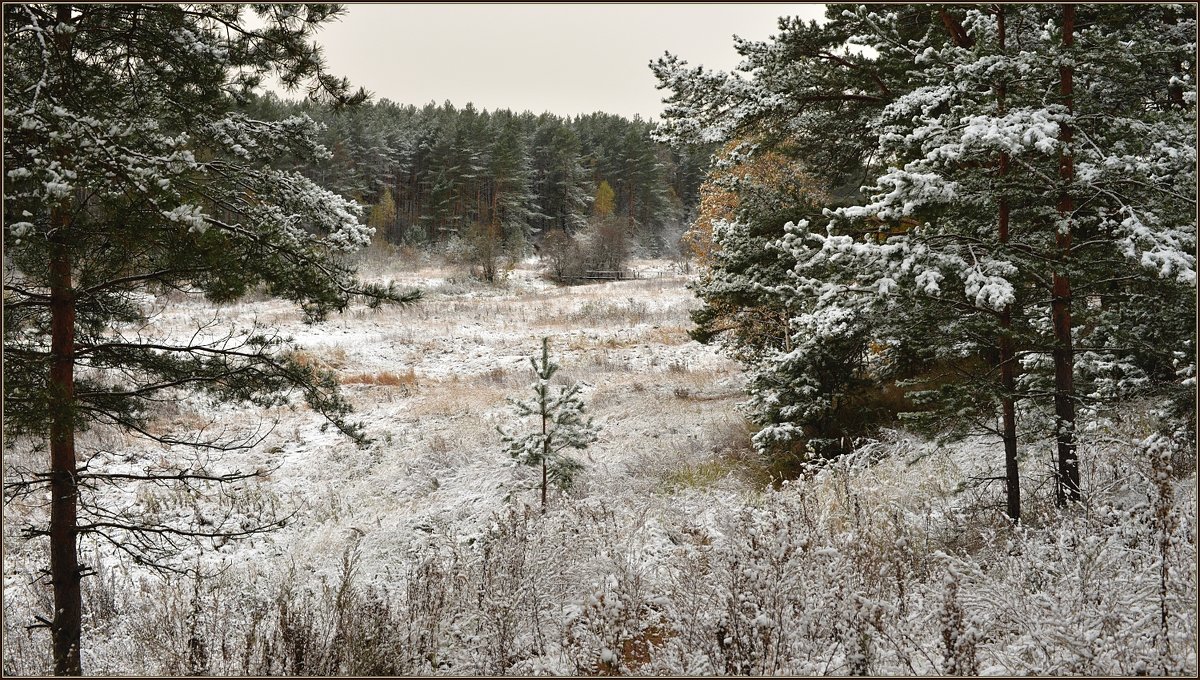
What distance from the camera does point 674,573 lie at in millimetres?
4867

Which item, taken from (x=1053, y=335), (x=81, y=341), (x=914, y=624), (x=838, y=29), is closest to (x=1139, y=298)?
(x=1053, y=335)

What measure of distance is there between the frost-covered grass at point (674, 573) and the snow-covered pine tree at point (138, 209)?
1.47 meters

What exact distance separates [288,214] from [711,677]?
4986 millimetres

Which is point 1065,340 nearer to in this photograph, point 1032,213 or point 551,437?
point 1032,213

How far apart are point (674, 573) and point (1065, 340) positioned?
3.54m

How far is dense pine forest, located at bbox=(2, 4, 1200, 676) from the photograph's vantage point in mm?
3443

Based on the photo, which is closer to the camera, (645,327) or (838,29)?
(838,29)

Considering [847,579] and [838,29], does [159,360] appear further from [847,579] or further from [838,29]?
[838,29]

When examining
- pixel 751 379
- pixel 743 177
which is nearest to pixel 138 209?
pixel 751 379

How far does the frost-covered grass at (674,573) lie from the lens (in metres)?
3.14

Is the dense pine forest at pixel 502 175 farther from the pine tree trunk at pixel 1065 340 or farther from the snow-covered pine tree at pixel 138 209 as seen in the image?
the pine tree trunk at pixel 1065 340

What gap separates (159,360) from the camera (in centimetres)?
510

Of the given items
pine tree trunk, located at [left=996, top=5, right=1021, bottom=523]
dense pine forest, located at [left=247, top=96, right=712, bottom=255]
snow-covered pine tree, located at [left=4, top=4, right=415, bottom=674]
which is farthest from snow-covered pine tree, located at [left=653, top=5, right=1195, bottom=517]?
dense pine forest, located at [left=247, top=96, right=712, bottom=255]

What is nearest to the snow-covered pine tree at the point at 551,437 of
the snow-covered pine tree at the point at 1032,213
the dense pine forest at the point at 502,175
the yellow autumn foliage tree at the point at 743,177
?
the snow-covered pine tree at the point at 1032,213
